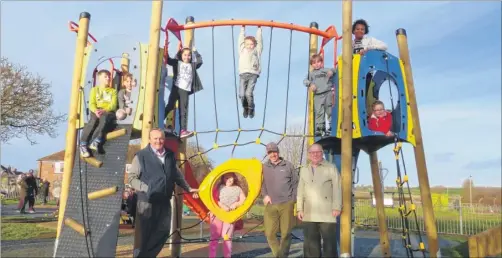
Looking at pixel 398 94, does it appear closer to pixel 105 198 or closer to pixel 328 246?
pixel 328 246

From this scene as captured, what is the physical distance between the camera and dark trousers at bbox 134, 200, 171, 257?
4.68 meters

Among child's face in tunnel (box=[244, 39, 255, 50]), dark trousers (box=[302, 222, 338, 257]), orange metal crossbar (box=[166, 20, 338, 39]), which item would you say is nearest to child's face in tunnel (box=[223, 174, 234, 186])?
dark trousers (box=[302, 222, 338, 257])

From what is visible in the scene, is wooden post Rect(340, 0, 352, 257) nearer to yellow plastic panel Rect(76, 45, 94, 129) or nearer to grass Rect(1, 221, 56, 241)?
yellow plastic panel Rect(76, 45, 94, 129)

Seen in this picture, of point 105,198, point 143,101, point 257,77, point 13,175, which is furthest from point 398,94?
point 13,175

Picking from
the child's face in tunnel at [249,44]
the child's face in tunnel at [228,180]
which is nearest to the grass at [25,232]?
the child's face in tunnel at [228,180]

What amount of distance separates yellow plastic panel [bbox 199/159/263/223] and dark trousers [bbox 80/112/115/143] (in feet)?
4.83

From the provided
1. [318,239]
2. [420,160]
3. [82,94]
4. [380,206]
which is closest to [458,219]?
[380,206]

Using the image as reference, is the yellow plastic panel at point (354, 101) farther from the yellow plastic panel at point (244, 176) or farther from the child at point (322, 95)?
the yellow plastic panel at point (244, 176)

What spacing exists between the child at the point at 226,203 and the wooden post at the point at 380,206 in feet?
6.65

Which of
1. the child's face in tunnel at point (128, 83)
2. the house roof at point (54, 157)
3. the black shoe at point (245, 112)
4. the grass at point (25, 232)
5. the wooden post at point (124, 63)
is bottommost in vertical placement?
the grass at point (25, 232)

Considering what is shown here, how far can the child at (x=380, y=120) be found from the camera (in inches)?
226

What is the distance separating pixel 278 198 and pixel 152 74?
2.28 m

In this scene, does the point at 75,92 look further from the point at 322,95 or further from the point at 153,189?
the point at 322,95

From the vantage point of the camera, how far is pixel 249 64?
6590mm
